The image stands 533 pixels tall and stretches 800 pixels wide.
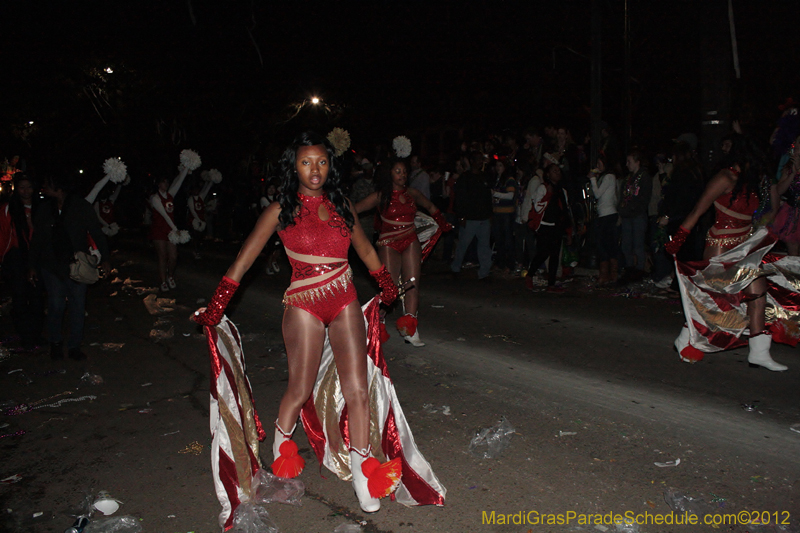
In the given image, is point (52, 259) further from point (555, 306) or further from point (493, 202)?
point (493, 202)

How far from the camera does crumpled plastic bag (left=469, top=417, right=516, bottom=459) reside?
4113 millimetres

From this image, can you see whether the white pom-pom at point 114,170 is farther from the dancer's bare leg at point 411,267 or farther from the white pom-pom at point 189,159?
the dancer's bare leg at point 411,267

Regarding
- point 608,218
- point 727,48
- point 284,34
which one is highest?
point 284,34

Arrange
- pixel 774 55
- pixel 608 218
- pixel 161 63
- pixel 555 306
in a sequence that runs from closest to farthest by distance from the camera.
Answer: pixel 555 306 < pixel 608 218 < pixel 774 55 < pixel 161 63

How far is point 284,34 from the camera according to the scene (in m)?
24.7

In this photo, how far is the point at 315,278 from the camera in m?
3.56

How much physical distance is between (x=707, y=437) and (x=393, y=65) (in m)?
23.1

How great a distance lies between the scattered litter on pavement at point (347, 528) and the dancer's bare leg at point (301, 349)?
0.75 metres

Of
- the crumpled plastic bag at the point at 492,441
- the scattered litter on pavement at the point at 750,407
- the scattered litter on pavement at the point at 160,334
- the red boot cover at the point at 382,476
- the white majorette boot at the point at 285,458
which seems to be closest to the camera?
the red boot cover at the point at 382,476

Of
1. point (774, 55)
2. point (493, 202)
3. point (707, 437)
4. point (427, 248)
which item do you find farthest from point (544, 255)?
point (774, 55)

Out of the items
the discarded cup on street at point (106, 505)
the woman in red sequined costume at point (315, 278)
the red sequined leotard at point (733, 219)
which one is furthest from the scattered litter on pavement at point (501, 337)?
the discarded cup on street at point (106, 505)

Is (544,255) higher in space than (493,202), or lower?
lower

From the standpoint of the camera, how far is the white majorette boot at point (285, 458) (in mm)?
3693

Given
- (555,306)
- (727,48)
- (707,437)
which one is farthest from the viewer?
(727,48)
